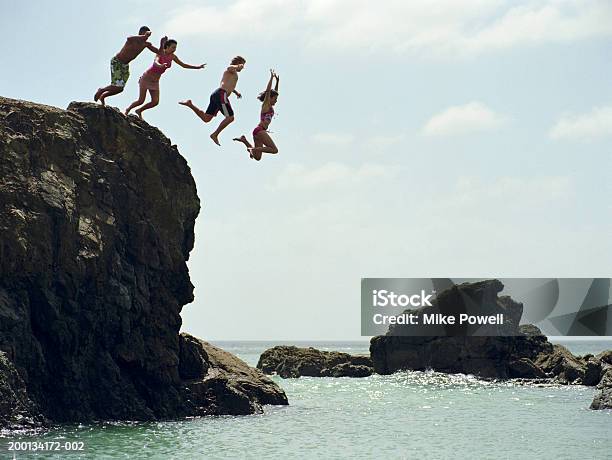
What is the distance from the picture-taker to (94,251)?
95.4 feet

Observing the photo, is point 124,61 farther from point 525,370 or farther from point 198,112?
point 525,370

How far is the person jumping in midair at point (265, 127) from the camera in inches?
933

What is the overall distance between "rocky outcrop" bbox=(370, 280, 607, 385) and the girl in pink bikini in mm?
40700

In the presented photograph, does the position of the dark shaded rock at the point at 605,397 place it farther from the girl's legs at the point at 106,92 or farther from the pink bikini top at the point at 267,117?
the girl's legs at the point at 106,92

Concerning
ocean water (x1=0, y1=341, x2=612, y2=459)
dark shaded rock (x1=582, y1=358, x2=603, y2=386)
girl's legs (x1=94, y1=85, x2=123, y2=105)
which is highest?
girl's legs (x1=94, y1=85, x2=123, y2=105)

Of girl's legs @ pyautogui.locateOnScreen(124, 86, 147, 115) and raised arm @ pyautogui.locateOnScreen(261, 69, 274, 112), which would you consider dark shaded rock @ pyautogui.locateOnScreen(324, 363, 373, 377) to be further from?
raised arm @ pyautogui.locateOnScreen(261, 69, 274, 112)

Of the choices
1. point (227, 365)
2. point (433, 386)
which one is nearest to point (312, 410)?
point (227, 365)

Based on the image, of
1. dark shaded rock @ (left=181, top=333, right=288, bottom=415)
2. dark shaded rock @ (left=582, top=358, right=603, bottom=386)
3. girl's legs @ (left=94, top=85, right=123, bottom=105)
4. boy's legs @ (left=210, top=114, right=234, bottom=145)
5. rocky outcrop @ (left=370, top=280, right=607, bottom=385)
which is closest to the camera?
boy's legs @ (left=210, top=114, right=234, bottom=145)

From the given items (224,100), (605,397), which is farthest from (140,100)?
(605,397)

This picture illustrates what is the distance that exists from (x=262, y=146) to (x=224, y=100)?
2.02 meters

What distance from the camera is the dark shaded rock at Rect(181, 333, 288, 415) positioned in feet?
107

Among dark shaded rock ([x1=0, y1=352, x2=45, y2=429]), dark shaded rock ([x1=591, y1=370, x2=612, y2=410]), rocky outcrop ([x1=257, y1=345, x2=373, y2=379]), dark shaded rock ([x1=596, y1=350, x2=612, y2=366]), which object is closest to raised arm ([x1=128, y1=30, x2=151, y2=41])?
dark shaded rock ([x1=0, y1=352, x2=45, y2=429])

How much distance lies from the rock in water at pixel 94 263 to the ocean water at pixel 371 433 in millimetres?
1558

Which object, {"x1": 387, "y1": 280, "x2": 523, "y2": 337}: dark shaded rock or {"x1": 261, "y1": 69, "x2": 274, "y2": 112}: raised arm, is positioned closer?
{"x1": 261, "y1": 69, "x2": 274, "y2": 112}: raised arm
